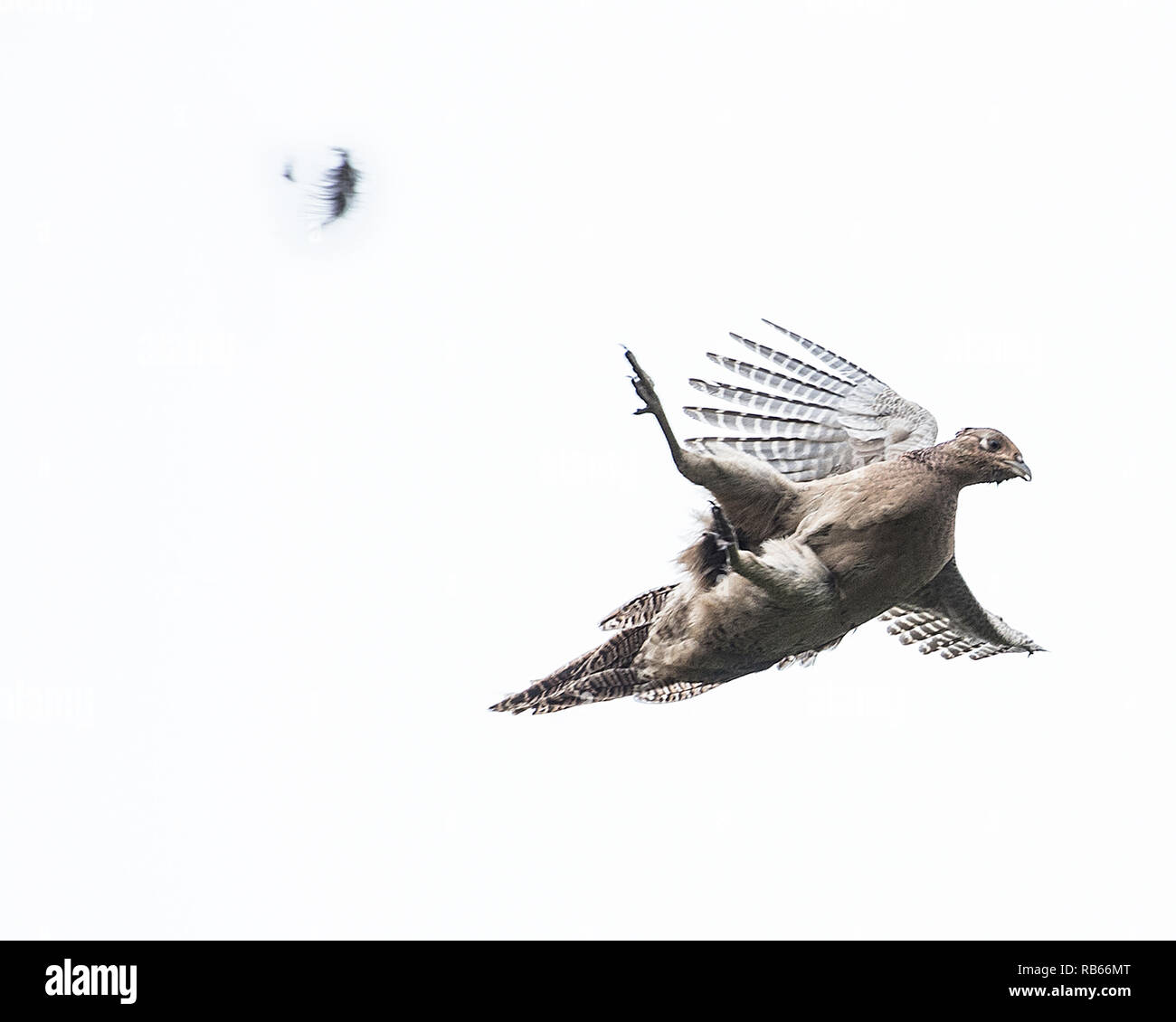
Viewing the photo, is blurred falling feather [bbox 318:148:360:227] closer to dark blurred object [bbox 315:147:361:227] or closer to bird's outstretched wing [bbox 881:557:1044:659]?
dark blurred object [bbox 315:147:361:227]

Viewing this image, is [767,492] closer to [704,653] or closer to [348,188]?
[704,653]

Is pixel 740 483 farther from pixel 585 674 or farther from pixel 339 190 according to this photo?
pixel 339 190

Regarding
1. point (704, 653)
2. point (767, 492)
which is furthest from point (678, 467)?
point (704, 653)

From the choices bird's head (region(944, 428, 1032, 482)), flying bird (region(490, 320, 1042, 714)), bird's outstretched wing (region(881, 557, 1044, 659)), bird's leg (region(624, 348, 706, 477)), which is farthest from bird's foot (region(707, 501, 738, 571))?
bird's outstretched wing (region(881, 557, 1044, 659))

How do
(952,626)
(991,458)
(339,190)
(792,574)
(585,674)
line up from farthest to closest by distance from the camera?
1. (952,626)
2. (585,674)
3. (991,458)
4. (792,574)
5. (339,190)

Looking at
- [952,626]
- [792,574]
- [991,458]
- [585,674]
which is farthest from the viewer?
[952,626]

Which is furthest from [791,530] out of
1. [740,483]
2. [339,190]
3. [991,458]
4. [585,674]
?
[339,190]

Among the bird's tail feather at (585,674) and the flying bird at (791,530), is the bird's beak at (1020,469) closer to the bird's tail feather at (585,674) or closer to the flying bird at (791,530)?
the flying bird at (791,530)
